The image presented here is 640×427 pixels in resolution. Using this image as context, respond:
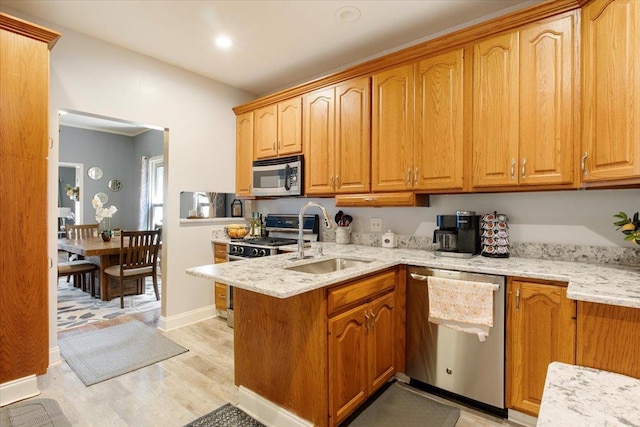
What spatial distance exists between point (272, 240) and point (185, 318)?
1267 mm

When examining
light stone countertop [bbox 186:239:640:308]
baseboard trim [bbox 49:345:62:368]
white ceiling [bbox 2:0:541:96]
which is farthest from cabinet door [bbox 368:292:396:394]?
baseboard trim [bbox 49:345:62:368]

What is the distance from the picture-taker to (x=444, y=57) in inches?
93.3

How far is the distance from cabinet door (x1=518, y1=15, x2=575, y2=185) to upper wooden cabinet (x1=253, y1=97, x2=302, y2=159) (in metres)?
1.96

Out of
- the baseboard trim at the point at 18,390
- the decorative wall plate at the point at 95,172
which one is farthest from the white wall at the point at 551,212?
the decorative wall plate at the point at 95,172

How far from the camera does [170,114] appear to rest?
3348 mm

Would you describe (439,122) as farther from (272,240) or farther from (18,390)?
(18,390)

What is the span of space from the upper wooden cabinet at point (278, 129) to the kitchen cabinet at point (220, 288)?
1137mm

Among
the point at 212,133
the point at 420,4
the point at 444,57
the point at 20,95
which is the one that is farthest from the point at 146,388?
the point at 420,4

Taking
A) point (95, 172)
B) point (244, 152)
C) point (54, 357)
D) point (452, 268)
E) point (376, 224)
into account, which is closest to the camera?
point (452, 268)

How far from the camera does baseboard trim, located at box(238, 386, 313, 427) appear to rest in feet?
5.78

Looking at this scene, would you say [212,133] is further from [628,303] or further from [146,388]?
[628,303]

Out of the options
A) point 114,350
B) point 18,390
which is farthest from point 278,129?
point 18,390

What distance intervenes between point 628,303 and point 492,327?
72 cm

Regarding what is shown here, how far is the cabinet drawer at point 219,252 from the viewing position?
145 inches
